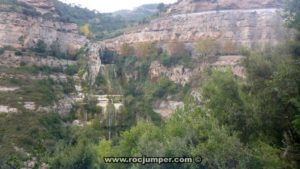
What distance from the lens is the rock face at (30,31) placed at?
50.5 meters

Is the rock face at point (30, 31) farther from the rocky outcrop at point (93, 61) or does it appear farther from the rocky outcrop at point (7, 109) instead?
the rocky outcrop at point (7, 109)

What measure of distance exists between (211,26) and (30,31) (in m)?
25.0

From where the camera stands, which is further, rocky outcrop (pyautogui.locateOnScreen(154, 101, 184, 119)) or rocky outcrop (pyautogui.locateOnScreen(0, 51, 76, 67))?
rocky outcrop (pyautogui.locateOnScreen(154, 101, 184, 119))

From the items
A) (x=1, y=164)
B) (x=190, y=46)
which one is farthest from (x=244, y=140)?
(x=190, y=46)

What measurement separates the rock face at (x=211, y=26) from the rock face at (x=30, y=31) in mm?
10059

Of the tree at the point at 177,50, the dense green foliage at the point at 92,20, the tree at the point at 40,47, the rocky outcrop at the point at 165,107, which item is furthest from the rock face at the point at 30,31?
the dense green foliage at the point at 92,20

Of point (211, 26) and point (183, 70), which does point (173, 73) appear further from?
point (211, 26)

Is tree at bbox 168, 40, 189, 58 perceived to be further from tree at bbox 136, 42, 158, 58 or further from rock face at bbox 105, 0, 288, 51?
tree at bbox 136, 42, 158, 58

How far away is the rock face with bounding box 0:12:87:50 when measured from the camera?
50.5 metres

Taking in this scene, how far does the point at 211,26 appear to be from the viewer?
2367 inches

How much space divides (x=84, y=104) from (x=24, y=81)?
6.71 metres

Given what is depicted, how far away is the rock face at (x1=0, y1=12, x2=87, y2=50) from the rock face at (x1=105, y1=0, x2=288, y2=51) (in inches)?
396

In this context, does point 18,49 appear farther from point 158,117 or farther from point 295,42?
point 295,42

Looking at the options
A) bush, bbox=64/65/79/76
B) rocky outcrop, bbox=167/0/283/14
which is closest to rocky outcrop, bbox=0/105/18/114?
bush, bbox=64/65/79/76
